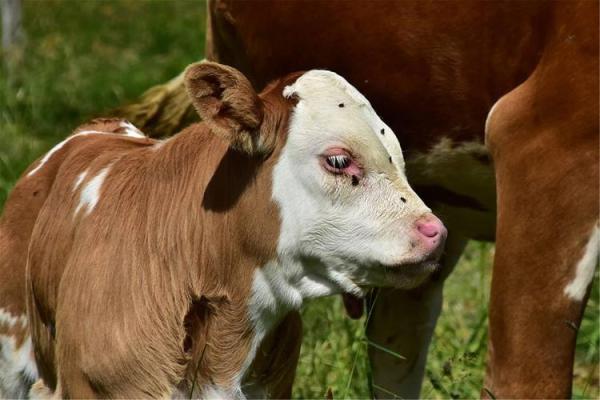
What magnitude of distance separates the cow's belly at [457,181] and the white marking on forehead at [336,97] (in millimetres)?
1067

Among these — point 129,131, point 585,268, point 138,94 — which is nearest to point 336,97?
point 585,268

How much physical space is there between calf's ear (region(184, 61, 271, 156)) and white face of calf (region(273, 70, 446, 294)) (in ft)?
0.42

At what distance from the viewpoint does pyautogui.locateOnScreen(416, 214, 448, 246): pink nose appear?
374cm

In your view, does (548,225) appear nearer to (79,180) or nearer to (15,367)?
(79,180)

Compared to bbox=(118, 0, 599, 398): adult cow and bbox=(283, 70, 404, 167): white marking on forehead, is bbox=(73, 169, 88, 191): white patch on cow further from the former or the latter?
bbox=(118, 0, 599, 398): adult cow

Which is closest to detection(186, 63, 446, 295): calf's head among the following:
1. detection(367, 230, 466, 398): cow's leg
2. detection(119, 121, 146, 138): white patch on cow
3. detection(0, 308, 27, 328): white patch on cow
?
detection(119, 121, 146, 138): white patch on cow

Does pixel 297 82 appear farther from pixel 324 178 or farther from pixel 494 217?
pixel 494 217

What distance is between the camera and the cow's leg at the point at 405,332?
19.4 ft

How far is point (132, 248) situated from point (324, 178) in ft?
2.07

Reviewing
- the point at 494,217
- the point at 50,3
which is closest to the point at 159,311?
the point at 494,217

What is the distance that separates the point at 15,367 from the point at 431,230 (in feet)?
5.34

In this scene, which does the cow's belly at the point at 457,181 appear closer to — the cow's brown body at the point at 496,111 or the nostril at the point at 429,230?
the cow's brown body at the point at 496,111

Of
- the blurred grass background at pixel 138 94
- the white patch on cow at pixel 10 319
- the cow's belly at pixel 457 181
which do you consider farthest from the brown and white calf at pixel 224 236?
the cow's belly at pixel 457 181

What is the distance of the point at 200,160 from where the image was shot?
4.18 metres
